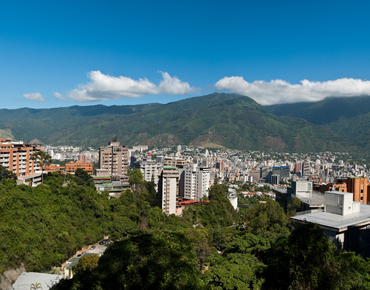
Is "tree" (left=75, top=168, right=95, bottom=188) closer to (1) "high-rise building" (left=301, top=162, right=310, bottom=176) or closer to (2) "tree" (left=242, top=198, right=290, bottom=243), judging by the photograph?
(2) "tree" (left=242, top=198, right=290, bottom=243)

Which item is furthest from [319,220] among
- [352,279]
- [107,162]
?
[107,162]

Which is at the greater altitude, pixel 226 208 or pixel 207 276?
pixel 207 276

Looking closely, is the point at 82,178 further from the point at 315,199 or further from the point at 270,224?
the point at 315,199

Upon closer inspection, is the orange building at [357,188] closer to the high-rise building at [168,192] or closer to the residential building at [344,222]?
the residential building at [344,222]

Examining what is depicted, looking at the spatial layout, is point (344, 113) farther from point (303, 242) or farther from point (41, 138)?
point (303, 242)

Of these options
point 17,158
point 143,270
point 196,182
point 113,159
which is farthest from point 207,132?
point 143,270

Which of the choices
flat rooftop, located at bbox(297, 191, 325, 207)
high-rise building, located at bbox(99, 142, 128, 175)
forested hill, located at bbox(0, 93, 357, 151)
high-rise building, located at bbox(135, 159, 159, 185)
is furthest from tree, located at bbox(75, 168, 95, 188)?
forested hill, located at bbox(0, 93, 357, 151)
